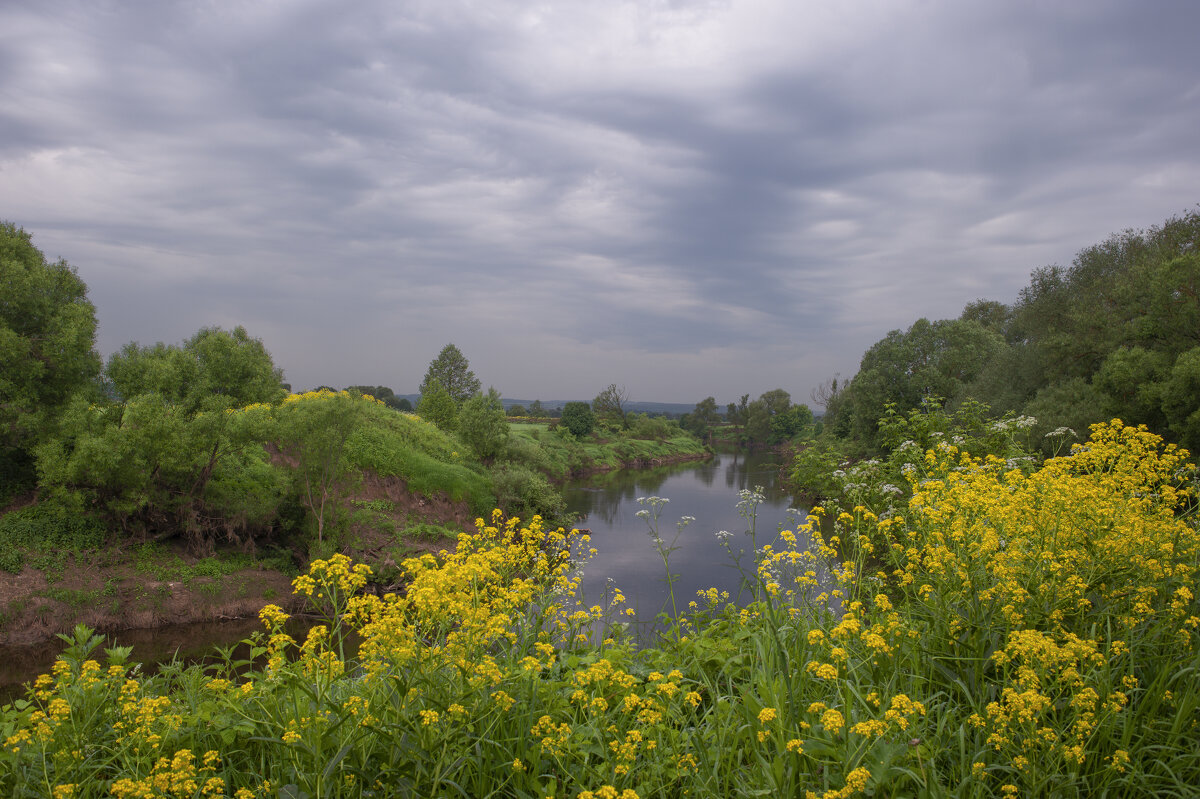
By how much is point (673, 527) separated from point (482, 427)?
41.1 feet

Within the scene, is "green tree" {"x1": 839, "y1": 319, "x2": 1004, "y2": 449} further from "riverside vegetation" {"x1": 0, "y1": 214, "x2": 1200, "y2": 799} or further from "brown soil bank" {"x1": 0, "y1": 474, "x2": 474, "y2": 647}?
"riverside vegetation" {"x1": 0, "y1": 214, "x2": 1200, "y2": 799}

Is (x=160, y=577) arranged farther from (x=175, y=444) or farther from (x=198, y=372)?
(x=198, y=372)

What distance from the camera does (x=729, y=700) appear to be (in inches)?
116

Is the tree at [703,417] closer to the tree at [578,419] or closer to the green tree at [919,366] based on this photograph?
the tree at [578,419]

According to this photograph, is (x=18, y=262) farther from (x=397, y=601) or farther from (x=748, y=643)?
(x=748, y=643)

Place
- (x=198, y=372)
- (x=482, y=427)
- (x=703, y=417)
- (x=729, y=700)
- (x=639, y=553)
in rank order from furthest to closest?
(x=703, y=417) < (x=482, y=427) < (x=639, y=553) < (x=198, y=372) < (x=729, y=700)

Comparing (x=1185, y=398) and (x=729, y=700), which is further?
(x=1185, y=398)

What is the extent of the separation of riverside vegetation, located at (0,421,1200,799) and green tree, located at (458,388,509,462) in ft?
97.6

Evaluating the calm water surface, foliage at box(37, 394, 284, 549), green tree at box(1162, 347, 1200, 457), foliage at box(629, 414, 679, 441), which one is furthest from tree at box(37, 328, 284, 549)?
foliage at box(629, 414, 679, 441)

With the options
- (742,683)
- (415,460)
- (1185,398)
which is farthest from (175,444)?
(1185,398)

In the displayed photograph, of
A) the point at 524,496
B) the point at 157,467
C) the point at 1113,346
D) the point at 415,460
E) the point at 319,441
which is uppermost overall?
the point at 1113,346

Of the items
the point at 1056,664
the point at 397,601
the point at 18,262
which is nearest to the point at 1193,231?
the point at 1056,664

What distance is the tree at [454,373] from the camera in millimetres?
45500

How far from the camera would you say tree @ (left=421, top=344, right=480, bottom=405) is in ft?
149
